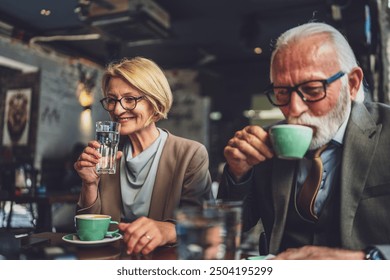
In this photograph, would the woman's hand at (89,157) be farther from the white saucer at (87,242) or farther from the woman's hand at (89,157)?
the white saucer at (87,242)

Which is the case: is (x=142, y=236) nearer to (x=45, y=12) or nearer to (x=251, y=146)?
(x=251, y=146)

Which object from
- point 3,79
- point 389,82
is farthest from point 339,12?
point 3,79

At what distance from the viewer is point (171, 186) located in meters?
1.29

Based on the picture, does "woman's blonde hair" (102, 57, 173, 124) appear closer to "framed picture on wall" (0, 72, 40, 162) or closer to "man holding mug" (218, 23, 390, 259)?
"man holding mug" (218, 23, 390, 259)

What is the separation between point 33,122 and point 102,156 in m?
3.91

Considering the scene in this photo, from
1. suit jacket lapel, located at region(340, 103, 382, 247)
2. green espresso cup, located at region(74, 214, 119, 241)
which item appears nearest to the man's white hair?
suit jacket lapel, located at region(340, 103, 382, 247)

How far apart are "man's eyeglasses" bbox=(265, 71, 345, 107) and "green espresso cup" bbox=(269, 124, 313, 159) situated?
23cm

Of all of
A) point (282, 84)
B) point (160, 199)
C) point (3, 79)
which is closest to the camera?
point (282, 84)

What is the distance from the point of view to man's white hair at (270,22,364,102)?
1075 mm

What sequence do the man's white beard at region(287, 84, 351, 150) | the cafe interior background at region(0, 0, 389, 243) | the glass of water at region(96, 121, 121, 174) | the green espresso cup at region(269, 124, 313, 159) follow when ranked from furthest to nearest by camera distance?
the cafe interior background at region(0, 0, 389, 243) < the glass of water at region(96, 121, 121, 174) < the man's white beard at region(287, 84, 351, 150) < the green espresso cup at region(269, 124, 313, 159)

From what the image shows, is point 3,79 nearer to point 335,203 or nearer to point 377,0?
point 377,0

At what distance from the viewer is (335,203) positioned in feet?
3.52

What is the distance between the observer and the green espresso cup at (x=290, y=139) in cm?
80
